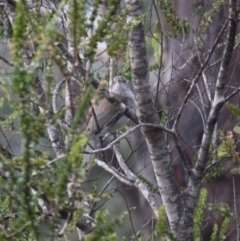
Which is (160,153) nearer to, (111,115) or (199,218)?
(199,218)

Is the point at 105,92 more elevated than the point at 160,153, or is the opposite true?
the point at 105,92

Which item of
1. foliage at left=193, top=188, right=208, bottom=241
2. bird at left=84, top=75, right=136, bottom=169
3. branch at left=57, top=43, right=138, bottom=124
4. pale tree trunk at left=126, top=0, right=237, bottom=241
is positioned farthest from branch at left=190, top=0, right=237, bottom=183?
bird at left=84, top=75, right=136, bottom=169

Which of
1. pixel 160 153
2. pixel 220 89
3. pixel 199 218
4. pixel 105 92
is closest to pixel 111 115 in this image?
pixel 199 218

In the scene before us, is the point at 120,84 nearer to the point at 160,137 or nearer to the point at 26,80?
the point at 160,137

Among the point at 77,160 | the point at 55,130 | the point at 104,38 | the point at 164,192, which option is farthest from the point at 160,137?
the point at 77,160

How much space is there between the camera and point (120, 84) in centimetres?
446

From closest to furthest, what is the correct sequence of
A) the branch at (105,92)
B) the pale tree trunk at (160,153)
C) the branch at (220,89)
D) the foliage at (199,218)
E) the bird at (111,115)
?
the branch at (220,89)
the branch at (105,92)
the pale tree trunk at (160,153)
the foliage at (199,218)
the bird at (111,115)

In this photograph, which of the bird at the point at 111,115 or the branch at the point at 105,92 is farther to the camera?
the bird at the point at 111,115

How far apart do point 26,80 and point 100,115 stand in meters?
3.05

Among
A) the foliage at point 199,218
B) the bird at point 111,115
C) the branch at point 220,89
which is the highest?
the bird at point 111,115

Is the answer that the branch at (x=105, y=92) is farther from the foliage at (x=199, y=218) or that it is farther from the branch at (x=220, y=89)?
the foliage at (x=199, y=218)

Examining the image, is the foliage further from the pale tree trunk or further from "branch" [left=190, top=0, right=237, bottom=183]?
"branch" [left=190, top=0, right=237, bottom=183]

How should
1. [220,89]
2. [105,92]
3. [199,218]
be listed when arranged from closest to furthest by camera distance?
[220,89]
[105,92]
[199,218]

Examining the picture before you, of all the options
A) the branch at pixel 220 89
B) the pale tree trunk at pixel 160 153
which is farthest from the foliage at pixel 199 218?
the branch at pixel 220 89
